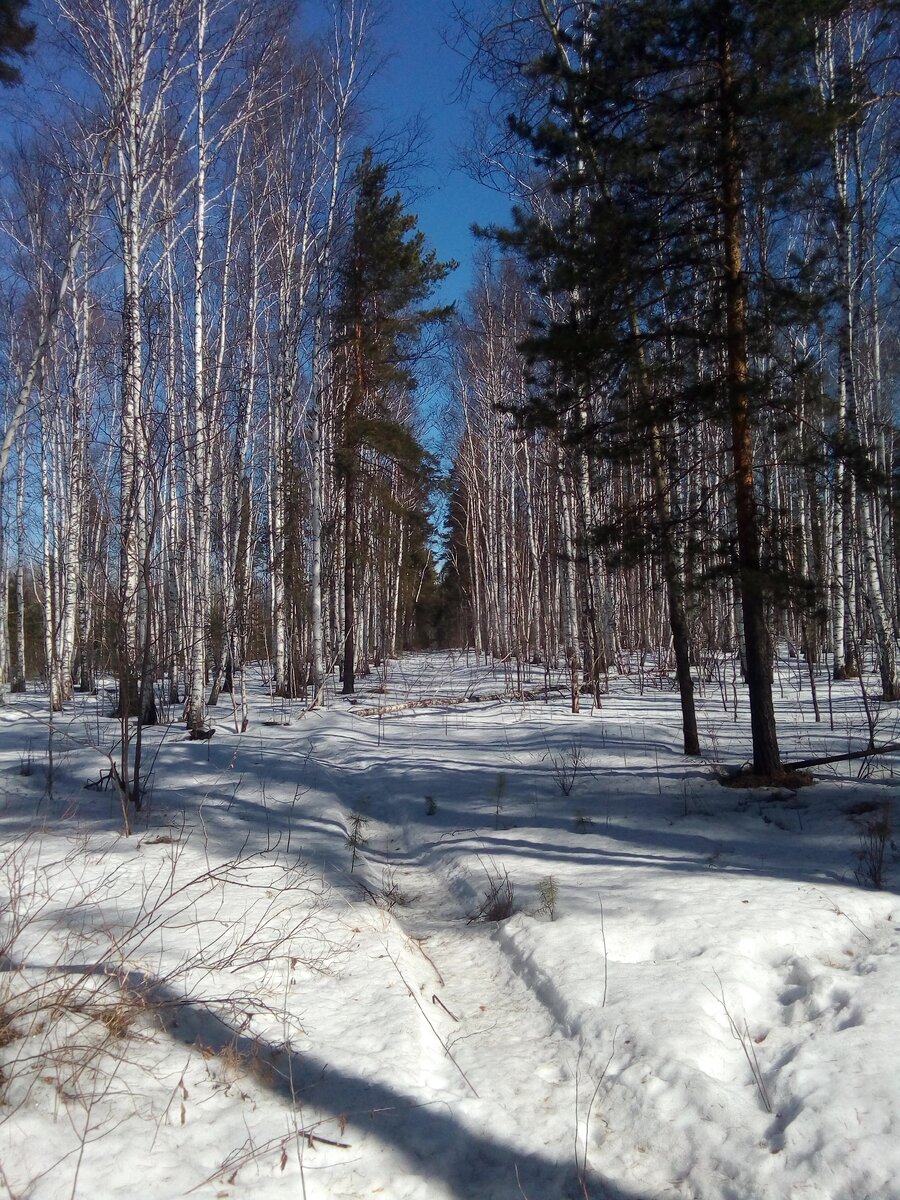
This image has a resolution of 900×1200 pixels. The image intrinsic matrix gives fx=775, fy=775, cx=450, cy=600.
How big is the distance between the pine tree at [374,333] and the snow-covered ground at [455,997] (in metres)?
10.5

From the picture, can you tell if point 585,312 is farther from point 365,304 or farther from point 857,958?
point 365,304

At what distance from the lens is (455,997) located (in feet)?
12.1

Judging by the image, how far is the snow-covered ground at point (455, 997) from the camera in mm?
2381

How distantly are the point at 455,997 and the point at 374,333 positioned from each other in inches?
618

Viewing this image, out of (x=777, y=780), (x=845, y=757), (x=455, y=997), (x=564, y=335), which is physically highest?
(x=564, y=335)

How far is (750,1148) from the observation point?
2426 mm

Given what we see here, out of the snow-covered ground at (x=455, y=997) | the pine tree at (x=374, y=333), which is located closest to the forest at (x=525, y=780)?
the snow-covered ground at (x=455, y=997)

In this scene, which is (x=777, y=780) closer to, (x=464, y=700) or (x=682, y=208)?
(x=682, y=208)

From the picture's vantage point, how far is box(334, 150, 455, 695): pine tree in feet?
53.5

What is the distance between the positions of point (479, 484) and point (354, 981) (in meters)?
24.2

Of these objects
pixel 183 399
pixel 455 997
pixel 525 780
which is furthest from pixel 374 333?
pixel 455 997

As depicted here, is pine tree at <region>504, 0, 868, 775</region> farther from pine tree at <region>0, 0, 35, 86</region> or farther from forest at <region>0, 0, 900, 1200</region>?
pine tree at <region>0, 0, 35, 86</region>

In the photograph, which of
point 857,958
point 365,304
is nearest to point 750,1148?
point 857,958

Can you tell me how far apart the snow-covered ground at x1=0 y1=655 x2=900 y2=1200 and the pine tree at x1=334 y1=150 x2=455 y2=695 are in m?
10.5
